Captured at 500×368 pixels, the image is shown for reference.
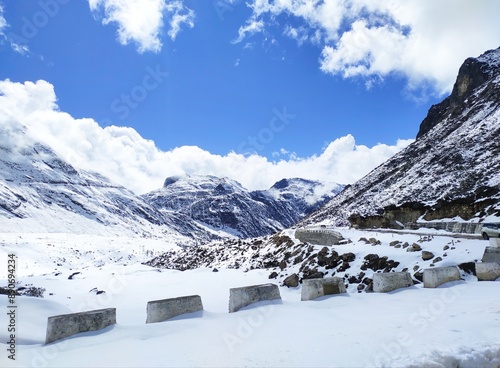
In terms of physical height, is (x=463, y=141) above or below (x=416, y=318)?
above

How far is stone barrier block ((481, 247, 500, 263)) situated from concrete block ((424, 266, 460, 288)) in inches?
57.8

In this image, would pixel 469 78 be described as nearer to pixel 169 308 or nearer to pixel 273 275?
pixel 273 275

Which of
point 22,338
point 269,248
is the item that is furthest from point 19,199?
point 22,338

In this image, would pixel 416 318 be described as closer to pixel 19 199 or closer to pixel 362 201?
pixel 362 201

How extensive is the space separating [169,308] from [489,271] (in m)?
9.24

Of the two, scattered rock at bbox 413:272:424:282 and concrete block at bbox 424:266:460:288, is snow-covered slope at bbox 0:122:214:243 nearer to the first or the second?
scattered rock at bbox 413:272:424:282

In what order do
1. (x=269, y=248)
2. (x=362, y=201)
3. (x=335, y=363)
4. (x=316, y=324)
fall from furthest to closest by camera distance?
(x=362, y=201), (x=269, y=248), (x=316, y=324), (x=335, y=363)

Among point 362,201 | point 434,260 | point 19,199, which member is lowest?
point 434,260

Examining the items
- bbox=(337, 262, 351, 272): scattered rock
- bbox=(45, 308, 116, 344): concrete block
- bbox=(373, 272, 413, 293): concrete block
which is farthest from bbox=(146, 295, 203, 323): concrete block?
bbox=(337, 262, 351, 272): scattered rock

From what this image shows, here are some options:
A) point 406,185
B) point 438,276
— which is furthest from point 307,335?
point 406,185

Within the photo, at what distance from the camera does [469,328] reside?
18.5ft

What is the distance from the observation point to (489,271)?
32.7ft

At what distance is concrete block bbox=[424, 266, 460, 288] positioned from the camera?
9.57 metres

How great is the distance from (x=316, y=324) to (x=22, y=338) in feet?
19.7
